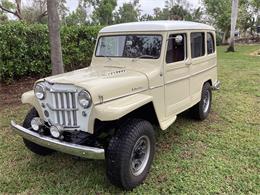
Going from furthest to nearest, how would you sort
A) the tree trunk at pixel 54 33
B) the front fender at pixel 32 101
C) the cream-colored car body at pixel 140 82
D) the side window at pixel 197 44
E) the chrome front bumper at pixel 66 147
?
the tree trunk at pixel 54 33 → the side window at pixel 197 44 → the front fender at pixel 32 101 → the cream-colored car body at pixel 140 82 → the chrome front bumper at pixel 66 147

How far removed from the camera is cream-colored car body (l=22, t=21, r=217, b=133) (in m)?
3.21

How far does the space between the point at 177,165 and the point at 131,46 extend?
1.86 metres

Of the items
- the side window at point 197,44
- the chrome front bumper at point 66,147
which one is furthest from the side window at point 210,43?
the chrome front bumper at point 66,147

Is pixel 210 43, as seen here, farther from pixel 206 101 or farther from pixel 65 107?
pixel 65 107

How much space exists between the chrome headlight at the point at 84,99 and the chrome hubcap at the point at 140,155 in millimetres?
742

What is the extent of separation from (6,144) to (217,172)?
3.21m

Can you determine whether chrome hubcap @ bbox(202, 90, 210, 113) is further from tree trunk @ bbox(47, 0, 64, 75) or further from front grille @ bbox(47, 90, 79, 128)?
tree trunk @ bbox(47, 0, 64, 75)

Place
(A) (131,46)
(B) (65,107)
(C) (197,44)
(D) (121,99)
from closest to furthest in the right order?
(B) (65,107), (D) (121,99), (A) (131,46), (C) (197,44)

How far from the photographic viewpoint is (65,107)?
3299mm

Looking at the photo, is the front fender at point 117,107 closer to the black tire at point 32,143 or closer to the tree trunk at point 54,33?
the black tire at point 32,143

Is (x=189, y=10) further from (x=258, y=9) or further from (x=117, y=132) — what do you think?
(x=117, y=132)

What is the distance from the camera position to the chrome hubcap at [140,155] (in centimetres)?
343

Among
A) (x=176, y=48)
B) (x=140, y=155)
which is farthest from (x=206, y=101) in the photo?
(x=140, y=155)

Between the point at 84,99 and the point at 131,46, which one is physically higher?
the point at 131,46
